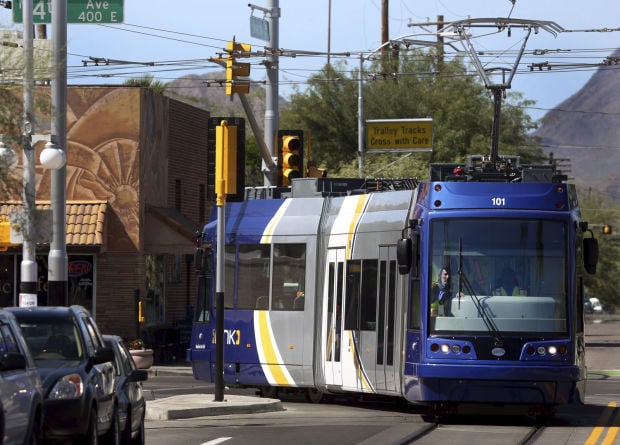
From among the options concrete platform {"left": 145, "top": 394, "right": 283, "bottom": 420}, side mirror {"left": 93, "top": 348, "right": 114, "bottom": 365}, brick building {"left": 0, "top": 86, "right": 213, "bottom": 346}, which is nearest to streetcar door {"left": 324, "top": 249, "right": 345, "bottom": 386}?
concrete platform {"left": 145, "top": 394, "right": 283, "bottom": 420}

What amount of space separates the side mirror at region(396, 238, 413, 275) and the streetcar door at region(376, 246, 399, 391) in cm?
142

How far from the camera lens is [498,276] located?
795 inches

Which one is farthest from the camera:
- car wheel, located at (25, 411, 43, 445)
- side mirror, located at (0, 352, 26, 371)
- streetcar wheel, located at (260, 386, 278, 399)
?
streetcar wheel, located at (260, 386, 278, 399)

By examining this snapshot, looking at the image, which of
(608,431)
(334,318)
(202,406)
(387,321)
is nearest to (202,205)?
(334,318)

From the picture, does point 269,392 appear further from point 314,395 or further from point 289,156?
point 289,156

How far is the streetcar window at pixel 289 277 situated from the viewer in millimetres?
24359

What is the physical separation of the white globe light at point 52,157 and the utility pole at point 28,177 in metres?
0.30

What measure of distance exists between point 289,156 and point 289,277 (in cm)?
560

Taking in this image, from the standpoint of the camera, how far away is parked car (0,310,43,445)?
12.7m

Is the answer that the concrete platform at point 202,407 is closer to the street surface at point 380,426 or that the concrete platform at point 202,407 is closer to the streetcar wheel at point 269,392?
the street surface at point 380,426

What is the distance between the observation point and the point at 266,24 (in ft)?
107

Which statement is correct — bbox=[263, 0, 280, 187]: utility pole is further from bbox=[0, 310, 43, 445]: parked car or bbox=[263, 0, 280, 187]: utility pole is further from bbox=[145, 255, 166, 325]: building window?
bbox=[0, 310, 43, 445]: parked car

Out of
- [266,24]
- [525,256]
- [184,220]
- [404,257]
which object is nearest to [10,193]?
[404,257]

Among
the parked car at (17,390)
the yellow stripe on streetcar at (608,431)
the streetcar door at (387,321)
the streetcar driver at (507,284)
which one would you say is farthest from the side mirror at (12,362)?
the streetcar door at (387,321)
